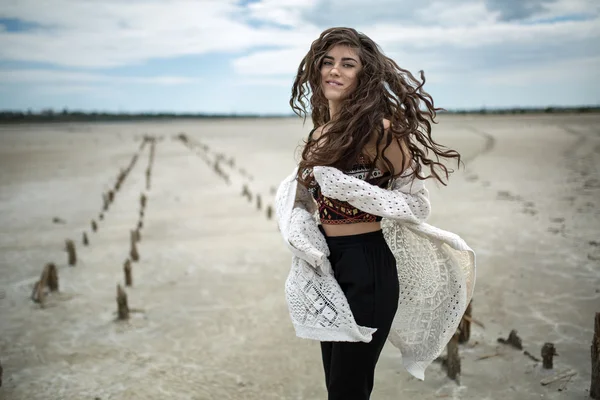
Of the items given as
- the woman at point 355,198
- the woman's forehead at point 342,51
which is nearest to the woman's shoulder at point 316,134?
the woman at point 355,198

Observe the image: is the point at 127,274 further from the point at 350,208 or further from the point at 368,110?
the point at 368,110

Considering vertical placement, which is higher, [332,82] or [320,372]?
[332,82]

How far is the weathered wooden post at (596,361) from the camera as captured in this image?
286 centimetres

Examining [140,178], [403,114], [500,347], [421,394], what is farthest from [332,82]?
[140,178]

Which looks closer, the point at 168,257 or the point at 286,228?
the point at 286,228

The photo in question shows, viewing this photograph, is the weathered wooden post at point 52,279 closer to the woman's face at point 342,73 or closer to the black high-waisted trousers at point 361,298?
the black high-waisted trousers at point 361,298

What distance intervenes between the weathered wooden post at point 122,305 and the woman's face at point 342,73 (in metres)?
3.29

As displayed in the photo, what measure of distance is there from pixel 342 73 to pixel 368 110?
0.23 meters

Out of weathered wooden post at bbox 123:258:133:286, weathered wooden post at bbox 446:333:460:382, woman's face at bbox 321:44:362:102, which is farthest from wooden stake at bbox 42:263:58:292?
woman's face at bbox 321:44:362:102

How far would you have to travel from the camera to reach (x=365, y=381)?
79.0 inches

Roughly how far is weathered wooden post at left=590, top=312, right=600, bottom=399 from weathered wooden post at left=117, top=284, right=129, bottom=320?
3.75 metres

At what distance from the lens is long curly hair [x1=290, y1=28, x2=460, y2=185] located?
1874 mm

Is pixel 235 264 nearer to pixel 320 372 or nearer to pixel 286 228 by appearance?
pixel 320 372

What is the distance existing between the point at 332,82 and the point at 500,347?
2.79 metres
